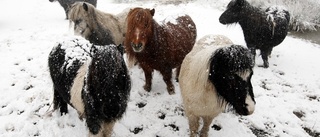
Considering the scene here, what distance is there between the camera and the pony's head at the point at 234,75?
2420 millimetres

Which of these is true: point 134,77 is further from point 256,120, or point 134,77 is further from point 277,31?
point 277,31

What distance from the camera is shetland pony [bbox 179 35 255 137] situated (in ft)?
8.02

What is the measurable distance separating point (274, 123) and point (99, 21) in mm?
3483

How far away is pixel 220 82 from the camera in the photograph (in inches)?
102

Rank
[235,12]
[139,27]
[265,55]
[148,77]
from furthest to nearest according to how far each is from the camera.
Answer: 1. [265,55]
2. [235,12]
3. [148,77]
4. [139,27]

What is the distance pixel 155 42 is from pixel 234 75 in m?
1.73

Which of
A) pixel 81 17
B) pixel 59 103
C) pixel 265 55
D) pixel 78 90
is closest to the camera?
pixel 78 90

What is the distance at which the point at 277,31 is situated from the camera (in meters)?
5.59

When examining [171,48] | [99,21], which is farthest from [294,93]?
[99,21]

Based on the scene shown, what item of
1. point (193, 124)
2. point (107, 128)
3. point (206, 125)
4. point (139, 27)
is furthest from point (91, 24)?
point (206, 125)

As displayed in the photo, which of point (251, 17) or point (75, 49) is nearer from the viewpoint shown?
point (75, 49)

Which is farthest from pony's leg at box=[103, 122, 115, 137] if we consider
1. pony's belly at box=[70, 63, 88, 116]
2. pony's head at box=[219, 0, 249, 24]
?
pony's head at box=[219, 0, 249, 24]

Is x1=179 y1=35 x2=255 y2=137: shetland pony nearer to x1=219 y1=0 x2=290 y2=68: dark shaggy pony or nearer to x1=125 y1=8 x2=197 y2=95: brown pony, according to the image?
x1=125 y1=8 x2=197 y2=95: brown pony

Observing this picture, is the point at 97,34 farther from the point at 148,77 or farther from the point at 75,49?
the point at 148,77
